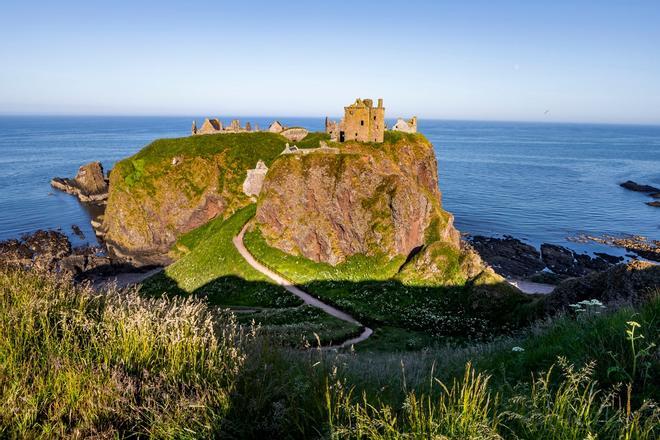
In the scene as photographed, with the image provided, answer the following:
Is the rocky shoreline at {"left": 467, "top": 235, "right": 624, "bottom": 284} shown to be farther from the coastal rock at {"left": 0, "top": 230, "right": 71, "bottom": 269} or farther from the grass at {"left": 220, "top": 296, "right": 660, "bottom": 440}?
the coastal rock at {"left": 0, "top": 230, "right": 71, "bottom": 269}

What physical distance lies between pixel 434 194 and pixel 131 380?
202 feet

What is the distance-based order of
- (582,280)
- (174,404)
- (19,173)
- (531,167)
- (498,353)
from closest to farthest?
1. (174,404)
2. (498,353)
3. (582,280)
4. (19,173)
5. (531,167)

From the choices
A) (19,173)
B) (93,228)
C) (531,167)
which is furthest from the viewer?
(531,167)

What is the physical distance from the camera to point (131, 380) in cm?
712

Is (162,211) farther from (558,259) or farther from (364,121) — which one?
(558,259)

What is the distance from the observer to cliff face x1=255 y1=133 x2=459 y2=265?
161 ft

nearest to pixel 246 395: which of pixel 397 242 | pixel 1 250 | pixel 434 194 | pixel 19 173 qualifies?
pixel 397 242

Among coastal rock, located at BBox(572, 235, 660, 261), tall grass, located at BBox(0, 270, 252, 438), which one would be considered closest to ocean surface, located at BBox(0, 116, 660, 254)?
coastal rock, located at BBox(572, 235, 660, 261)

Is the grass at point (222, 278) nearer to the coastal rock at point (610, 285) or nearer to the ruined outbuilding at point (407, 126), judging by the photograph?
the coastal rock at point (610, 285)

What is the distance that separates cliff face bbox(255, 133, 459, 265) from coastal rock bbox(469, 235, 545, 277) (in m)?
22.9

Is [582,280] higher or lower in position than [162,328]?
lower

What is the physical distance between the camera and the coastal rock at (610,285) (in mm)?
25078

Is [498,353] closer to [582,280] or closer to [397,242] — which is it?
[582,280]

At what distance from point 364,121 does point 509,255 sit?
41.3 meters
